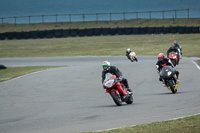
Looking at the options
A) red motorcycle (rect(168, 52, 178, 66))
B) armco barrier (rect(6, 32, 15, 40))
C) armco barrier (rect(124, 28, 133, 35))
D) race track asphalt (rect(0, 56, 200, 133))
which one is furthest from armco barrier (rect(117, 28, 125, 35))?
race track asphalt (rect(0, 56, 200, 133))

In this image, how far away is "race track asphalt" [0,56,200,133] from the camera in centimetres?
900

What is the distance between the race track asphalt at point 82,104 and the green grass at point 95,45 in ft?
64.8

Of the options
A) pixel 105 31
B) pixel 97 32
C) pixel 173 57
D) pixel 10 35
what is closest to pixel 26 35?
pixel 10 35

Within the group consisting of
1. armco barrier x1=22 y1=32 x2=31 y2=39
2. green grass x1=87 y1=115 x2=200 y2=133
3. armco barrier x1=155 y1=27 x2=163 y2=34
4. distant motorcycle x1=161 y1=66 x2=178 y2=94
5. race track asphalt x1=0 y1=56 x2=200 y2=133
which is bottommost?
race track asphalt x1=0 y1=56 x2=200 y2=133

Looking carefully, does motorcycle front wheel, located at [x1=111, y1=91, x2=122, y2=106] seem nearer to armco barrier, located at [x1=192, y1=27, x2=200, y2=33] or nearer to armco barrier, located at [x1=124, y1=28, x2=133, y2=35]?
armco barrier, located at [x1=192, y1=27, x2=200, y2=33]

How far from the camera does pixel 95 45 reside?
4594 centimetres

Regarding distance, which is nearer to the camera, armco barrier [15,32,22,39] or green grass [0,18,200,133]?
green grass [0,18,200,133]

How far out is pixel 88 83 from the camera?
688 inches

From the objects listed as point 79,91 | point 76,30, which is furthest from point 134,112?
point 76,30

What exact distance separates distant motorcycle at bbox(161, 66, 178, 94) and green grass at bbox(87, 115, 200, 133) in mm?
5097

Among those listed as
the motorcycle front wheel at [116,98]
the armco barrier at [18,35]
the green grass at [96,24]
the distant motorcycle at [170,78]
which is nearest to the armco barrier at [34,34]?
the armco barrier at [18,35]

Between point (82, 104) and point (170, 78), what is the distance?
338cm

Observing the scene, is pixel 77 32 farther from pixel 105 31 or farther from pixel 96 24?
pixel 96 24

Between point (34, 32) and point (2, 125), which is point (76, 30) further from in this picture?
point (2, 125)
